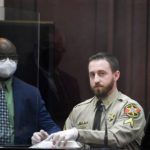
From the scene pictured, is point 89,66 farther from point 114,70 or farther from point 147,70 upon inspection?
point 147,70

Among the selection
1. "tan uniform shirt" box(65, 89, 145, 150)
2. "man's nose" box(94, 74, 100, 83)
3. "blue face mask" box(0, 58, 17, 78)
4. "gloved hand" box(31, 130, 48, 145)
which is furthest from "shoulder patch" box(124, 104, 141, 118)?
"blue face mask" box(0, 58, 17, 78)

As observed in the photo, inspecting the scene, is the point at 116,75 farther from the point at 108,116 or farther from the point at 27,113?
the point at 27,113

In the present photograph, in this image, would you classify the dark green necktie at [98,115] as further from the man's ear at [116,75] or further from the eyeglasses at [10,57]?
the eyeglasses at [10,57]

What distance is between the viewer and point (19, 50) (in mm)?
3713

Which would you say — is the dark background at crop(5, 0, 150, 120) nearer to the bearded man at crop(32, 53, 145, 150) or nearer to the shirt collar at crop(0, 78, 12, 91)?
the bearded man at crop(32, 53, 145, 150)

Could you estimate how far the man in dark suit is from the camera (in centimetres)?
367

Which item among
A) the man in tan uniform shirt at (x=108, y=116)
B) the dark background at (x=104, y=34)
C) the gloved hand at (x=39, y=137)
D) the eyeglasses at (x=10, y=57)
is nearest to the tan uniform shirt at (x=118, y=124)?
the man in tan uniform shirt at (x=108, y=116)

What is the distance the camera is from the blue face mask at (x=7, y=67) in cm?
362

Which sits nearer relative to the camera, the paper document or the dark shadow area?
the paper document

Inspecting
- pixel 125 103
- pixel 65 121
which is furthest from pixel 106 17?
pixel 65 121

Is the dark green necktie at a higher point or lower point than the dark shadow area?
→ lower

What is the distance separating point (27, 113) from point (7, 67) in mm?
475

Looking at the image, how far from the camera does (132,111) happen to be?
3586 millimetres

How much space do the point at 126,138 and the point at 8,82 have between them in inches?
47.1
